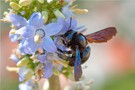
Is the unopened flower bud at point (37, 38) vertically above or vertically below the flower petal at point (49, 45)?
above

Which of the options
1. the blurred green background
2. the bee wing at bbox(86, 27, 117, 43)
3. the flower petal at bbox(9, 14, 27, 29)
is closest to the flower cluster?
the flower petal at bbox(9, 14, 27, 29)

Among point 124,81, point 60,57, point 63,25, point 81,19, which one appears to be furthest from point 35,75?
point 81,19

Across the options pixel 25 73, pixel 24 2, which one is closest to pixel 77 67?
pixel 25 73

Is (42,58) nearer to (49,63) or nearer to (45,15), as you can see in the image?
(49,63)

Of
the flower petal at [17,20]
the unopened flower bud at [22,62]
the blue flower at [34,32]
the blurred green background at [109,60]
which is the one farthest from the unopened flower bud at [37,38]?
the blurred green background at [109,60]

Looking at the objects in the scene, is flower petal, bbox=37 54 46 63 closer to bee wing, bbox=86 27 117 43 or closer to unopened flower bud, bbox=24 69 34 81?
unopened flower bud, bbox=24 69 34 81

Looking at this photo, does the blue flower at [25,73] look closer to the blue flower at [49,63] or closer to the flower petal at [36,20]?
the blue flower at [49,63]
